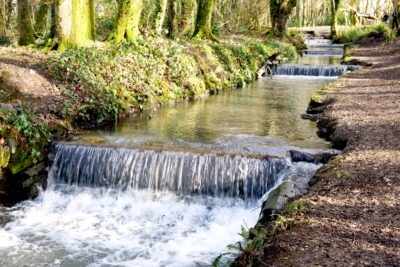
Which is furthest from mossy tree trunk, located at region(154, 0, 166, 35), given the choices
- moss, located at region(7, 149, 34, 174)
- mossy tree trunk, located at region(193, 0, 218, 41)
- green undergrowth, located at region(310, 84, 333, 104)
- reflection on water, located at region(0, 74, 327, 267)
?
moss, located at region(7, 149, 34, 174)

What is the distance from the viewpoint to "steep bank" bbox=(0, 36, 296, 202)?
8.35 meters

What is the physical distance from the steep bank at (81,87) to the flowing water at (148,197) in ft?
1.77

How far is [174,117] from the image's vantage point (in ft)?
39.7

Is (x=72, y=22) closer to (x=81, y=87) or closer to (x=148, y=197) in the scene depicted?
(x=81, y=87)

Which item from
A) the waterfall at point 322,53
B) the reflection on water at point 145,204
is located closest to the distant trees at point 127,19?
the waterfall at point 322,53

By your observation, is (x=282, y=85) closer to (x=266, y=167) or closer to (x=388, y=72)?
(x=388, y=72)

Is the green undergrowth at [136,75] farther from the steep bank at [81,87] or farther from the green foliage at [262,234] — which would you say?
the green foliage at [262,234]

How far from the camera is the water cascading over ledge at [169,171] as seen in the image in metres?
7.90

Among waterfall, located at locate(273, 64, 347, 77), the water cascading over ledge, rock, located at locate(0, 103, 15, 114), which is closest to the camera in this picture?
the water cascading over ledge

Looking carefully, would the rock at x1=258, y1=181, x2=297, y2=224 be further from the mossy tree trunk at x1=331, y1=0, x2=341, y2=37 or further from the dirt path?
the mossy tree trunk at x1=331, y1=0, x2=341, y2=37

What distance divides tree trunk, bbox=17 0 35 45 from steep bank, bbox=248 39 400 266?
1074cm

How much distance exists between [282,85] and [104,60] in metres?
8.58

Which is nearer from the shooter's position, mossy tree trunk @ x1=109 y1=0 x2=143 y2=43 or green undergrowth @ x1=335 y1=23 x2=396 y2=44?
mossy tree trunk @ x1=109 y1=0 x2=143 y2=43

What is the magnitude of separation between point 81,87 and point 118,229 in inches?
195
